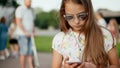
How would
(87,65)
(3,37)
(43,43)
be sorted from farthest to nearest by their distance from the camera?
(3,37) < (43,43) < (87,65)

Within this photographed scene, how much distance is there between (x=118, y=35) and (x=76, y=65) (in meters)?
1.41

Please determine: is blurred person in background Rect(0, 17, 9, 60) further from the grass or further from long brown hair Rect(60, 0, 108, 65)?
long brown hair Rect(60, 0, 108, 65)

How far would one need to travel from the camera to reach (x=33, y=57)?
8.80ft

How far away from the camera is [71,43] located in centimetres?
137

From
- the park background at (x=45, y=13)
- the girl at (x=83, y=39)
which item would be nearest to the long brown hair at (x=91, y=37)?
the girl at (x=83, y=39)

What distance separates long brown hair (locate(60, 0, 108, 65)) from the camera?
1275 millimetres

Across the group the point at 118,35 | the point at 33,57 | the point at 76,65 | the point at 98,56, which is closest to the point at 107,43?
the point at 98,56

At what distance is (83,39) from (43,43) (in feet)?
4.09

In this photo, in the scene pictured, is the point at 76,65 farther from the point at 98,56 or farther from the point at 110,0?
the point at 110,0

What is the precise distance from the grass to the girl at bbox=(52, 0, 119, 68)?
1205 mm

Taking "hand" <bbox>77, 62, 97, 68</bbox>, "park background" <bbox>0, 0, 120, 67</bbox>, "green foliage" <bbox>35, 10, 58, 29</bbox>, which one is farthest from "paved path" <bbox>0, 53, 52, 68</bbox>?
"hand" <bbox>77, 62, 97, 68</bbox>

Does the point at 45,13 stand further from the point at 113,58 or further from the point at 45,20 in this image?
the point at 113,58

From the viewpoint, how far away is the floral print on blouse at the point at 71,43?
132cm

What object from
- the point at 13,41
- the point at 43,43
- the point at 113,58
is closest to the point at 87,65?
the point at 113,58
